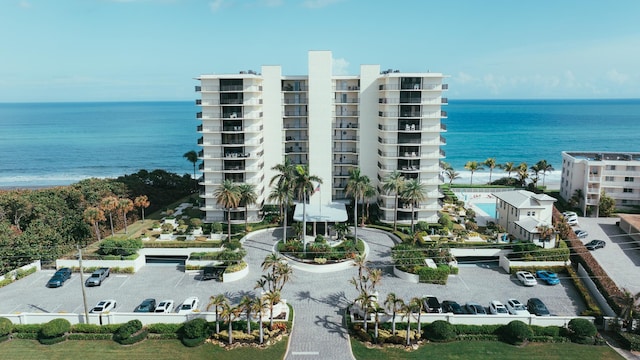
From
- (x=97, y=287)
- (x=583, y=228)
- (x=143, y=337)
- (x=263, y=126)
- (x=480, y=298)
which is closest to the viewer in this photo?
(x=143, y=337)

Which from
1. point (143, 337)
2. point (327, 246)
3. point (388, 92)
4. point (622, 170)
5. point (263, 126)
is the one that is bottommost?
point (143, 337)

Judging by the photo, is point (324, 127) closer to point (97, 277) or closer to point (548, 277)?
point (548, 277)

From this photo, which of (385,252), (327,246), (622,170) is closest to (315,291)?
(327,246)

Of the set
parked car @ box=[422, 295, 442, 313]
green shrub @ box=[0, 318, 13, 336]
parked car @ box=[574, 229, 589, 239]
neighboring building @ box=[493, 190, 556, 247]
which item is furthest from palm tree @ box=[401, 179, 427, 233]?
green shrub @ box=[0, 318, 13, 336]

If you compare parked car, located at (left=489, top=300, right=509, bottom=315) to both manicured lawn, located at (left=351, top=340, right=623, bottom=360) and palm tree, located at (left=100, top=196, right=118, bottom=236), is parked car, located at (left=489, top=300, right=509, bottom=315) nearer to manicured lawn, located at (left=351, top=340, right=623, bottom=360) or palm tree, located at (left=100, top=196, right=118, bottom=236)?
manicured lawn, located at (left=351, top=340, right=623, bottom=360)

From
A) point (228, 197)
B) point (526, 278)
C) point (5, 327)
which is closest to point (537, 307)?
point (526, 278)

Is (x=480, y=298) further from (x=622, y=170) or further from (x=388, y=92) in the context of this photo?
(x=622, y=170)

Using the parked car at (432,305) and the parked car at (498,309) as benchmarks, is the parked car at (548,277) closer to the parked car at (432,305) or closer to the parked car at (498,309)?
the parked car at (498,309)
